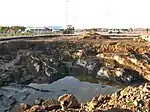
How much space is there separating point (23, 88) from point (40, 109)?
49.0ft

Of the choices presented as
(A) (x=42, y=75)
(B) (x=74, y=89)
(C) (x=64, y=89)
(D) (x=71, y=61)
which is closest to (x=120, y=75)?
(B) (x=74, y=89)

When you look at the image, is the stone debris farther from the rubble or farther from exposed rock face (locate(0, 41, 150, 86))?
exposed rock face (locate(0, 41, 150, 86))

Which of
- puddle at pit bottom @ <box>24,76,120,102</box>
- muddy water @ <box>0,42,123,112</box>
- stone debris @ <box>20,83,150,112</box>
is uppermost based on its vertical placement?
stone debris @ <box>20,83,150,112</box>

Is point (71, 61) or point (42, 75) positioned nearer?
point (42, 75)

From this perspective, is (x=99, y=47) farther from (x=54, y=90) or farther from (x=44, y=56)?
(x=54, y=90)

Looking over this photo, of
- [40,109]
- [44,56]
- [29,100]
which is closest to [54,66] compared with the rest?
[44,56]

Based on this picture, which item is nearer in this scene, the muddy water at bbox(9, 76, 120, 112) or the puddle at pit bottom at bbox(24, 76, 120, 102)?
the muddy water at bbox(9, 76, 120, 112)

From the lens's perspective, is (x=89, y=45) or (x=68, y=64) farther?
(x=89, y=45)

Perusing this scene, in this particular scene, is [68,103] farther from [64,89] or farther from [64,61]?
[64,61]

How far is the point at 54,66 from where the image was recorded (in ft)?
175

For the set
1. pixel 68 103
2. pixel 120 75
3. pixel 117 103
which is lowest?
pixel 120 75

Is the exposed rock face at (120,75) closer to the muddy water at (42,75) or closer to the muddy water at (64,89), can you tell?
the muddy water at (42,75)

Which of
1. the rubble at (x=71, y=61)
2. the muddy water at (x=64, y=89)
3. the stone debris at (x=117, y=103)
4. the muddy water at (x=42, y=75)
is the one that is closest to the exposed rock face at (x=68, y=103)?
the stone debris at (x=117, y=103)

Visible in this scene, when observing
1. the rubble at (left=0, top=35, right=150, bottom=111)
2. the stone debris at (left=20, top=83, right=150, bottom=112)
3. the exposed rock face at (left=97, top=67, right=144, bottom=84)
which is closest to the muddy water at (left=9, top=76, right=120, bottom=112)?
the rubble at (left=0, top=35, right=150, bottom=111)
